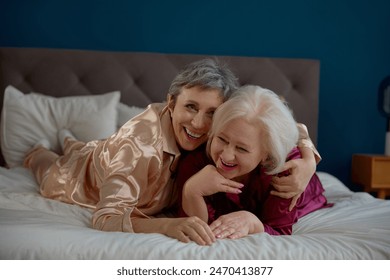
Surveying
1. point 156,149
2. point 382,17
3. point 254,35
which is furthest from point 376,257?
point 382,17

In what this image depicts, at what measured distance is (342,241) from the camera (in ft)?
3.54

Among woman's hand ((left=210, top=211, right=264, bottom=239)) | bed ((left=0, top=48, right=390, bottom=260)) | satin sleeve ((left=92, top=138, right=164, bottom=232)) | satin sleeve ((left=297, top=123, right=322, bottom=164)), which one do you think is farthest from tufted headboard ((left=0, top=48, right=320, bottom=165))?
woman's hand ((left=210, top=211, right=264, bottom=239))

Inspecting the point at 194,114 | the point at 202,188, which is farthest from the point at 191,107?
the point at 202,188

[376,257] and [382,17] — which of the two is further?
[382,17]

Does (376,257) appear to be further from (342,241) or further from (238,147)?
(238,147)

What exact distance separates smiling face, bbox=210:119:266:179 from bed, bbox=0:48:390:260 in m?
0.16

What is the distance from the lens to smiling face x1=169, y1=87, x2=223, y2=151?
1.19m

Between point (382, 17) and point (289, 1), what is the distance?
22.9 inches

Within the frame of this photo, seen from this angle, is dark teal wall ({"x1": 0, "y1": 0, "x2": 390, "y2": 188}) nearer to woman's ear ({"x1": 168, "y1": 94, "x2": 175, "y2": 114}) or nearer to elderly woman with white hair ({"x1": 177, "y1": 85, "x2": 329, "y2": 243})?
woman's ear ({"x1": 168, "y1": 94, "x2": 175, "y2": 114})

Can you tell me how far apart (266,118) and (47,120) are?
5.03ft

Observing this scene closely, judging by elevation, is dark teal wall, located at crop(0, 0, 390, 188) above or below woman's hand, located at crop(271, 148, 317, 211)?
above

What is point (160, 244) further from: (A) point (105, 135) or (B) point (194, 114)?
(A) point (105, 135)

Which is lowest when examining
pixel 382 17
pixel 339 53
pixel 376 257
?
pixel 376 257
